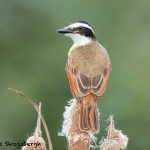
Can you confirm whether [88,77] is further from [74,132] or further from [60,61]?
[60,61]

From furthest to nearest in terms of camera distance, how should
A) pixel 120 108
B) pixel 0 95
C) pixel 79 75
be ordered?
1. pixel 0 95
2. pixel 120 108
3. pixel 79 75

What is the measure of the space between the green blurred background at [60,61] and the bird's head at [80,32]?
85.4 inches

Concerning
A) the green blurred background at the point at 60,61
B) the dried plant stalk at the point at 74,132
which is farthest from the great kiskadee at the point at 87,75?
the green blurred background at the point at 60,61

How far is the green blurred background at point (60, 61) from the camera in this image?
993 cm

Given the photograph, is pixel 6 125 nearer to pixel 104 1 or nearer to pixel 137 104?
pixel 137 104

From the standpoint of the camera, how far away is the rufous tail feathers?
5625 mm

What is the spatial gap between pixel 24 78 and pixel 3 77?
48cm

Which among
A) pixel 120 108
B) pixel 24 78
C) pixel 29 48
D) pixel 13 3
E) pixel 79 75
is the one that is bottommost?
pixel 79 75

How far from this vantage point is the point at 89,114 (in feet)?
19.6

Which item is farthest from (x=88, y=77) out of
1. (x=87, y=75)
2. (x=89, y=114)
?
(x=89, y=114)

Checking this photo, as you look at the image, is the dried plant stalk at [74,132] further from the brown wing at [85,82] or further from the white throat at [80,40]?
the white throat at [80,40]

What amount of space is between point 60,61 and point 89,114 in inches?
193

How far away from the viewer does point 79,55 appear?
6559 mm

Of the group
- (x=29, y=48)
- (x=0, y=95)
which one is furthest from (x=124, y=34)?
(x=0, y=95)
